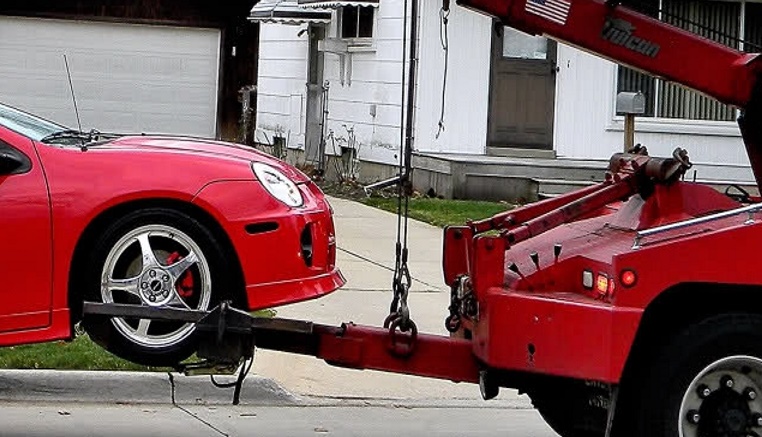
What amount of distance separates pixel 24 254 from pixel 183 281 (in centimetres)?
75

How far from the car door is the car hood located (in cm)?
53

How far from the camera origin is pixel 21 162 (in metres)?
7.33

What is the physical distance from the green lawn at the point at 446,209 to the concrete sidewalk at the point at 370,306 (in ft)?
0.68

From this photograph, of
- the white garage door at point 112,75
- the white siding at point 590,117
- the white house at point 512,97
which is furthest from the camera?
the white garage door at point 112,75

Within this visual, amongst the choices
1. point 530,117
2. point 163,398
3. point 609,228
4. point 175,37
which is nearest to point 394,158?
point 530,117

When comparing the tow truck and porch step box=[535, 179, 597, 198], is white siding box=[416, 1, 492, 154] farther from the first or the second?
the tow truck

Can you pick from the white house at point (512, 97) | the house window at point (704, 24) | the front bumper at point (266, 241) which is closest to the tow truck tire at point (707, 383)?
the front bumper at point (266, 241)

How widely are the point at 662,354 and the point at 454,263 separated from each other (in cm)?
157

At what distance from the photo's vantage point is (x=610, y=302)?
21.8ft

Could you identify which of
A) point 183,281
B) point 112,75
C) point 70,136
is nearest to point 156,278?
point 183,281

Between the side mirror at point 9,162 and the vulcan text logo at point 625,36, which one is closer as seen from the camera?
the side mirror at point 9,162

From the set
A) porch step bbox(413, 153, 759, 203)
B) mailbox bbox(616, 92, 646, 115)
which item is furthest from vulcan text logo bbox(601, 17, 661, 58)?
porch step bbox(413, 153, 759, 203)

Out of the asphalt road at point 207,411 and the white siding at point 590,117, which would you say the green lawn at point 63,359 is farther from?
the white siding at point 590,117

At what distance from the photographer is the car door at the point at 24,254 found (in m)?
7.20
